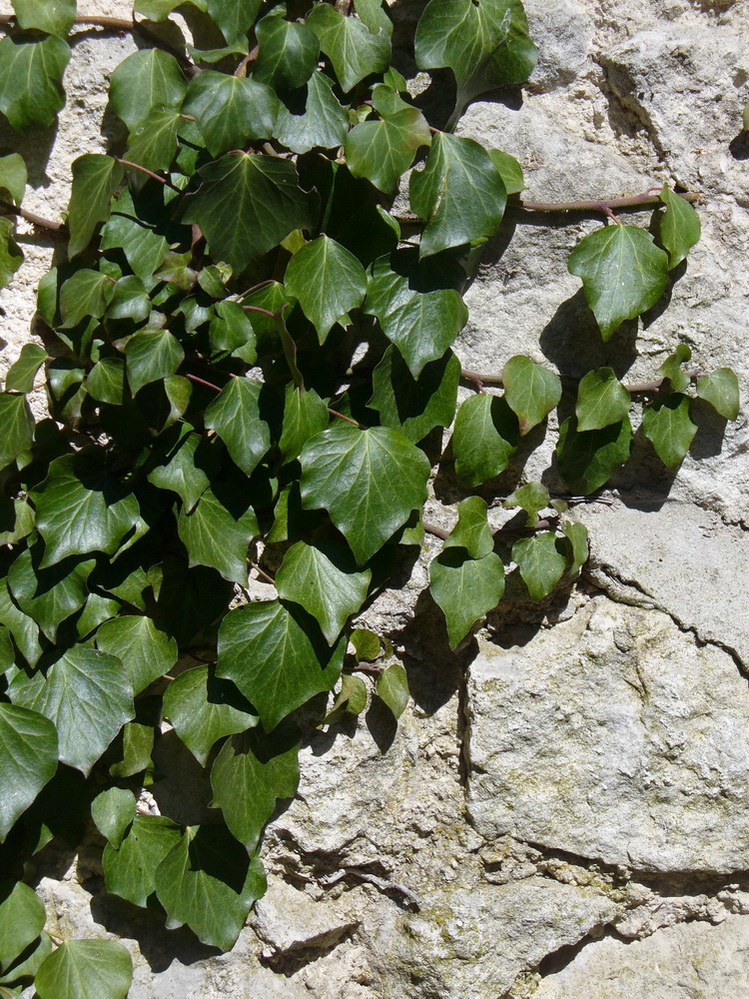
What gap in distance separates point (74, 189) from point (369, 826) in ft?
3.93

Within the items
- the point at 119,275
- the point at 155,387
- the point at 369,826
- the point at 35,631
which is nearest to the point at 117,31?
the point at 119,275

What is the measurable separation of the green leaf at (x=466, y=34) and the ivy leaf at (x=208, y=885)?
4.39 feet

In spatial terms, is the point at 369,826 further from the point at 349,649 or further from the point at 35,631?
the point at 35,631

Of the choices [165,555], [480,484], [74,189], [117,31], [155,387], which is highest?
[117,31]

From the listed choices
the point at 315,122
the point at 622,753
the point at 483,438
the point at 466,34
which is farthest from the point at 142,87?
the point at 622,753

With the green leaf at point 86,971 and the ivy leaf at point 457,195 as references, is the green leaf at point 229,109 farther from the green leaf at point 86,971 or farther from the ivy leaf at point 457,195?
the green leaf at point 86,971

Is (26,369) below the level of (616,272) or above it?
below

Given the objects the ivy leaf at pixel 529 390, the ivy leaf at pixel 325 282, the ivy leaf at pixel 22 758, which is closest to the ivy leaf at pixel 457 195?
the ivy leaf at pixel 325 282

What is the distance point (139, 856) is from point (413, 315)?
1.01 meters

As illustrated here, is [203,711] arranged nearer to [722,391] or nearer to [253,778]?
[253,778]

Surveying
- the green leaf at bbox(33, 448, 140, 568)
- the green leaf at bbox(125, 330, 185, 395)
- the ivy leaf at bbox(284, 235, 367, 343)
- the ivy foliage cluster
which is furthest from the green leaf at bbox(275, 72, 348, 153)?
the green leaf at bbox(33, 448, 140, 568)

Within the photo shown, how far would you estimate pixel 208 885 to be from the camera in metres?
1.49

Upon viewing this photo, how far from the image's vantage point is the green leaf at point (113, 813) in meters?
1.50

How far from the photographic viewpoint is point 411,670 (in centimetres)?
164
